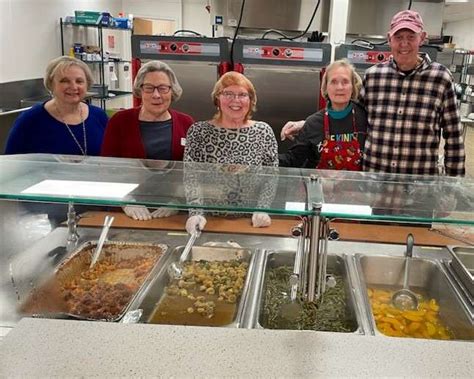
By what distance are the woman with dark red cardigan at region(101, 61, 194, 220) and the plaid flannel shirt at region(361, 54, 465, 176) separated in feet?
3.38

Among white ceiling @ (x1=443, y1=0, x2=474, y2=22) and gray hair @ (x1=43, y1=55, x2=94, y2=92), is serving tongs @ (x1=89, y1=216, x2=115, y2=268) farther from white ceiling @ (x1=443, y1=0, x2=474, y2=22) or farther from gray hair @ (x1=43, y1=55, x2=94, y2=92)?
white ceiling @ (x1=443, y1=0, x2=474, y2=22)

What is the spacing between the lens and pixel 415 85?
2.32 metres

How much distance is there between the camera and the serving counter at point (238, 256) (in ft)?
3.07

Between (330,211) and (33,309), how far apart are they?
3.37ft

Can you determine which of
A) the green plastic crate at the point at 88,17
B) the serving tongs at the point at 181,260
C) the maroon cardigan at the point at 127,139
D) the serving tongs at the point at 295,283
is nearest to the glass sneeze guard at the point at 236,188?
the serving tongs at the point at 295,283

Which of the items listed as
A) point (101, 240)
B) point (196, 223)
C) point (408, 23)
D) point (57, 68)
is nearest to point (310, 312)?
point (196, 223)

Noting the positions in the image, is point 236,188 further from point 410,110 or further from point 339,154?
point 410,110

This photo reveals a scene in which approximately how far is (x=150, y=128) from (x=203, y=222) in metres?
0.74

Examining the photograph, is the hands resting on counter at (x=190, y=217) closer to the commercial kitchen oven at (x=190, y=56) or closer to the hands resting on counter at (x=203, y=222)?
the hands resting on counter at (x=203, y=222)

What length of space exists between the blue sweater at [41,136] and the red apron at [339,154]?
4.19 feet

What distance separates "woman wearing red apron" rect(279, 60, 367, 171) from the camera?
2395 mm

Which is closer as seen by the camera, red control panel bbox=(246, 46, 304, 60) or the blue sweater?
the blue sweater

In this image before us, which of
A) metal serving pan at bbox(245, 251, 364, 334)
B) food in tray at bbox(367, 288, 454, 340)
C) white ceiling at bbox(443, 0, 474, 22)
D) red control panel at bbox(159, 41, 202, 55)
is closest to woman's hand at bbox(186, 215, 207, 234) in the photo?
metal serving pan at bbox(245, 251, 364, 334)

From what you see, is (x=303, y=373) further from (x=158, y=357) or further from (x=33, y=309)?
(x=33, y=309)
